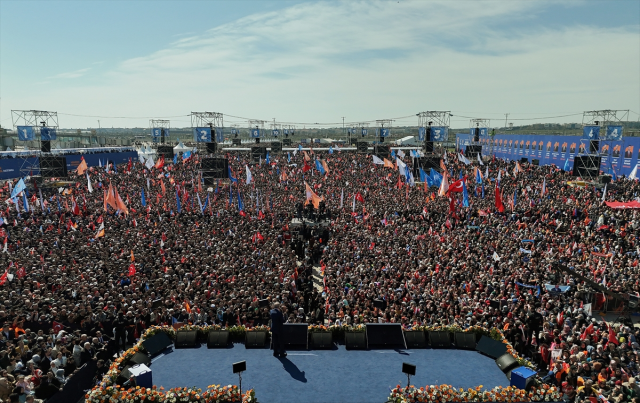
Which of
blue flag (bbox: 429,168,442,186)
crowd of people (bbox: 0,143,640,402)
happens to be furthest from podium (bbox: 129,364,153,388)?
blue flag (bbox: 429,168,442,186)

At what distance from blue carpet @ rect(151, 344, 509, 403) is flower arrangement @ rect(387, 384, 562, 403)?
0.77 meters

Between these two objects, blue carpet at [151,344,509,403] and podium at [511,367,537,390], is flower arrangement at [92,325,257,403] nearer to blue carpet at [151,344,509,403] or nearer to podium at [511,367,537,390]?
blue carpet at [151,344,509,403]

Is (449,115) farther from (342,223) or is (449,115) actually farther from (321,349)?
(321,349)

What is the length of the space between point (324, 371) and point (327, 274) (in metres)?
8.46

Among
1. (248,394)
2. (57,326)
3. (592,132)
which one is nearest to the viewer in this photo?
(248,394)

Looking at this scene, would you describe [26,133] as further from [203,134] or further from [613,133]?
[613,133]

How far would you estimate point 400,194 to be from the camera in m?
38.3

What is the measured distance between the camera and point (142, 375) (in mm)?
10898

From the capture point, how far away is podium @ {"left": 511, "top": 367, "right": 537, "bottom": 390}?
1065 centimetres

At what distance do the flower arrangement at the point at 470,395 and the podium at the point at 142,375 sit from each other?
633 cm

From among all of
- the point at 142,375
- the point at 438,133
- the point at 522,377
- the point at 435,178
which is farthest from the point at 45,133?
the point at 522,377

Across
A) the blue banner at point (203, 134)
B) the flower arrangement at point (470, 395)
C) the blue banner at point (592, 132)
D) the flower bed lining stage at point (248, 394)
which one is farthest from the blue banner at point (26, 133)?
the blue banner at point (592, 132)

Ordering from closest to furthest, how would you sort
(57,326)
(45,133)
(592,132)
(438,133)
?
(57,326)
(592,132)
(45,133)
(438,133)

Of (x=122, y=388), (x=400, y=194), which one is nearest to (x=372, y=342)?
(x=122, y=388)
